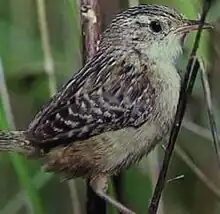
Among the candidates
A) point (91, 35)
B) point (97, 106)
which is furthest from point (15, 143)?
point (91, 35)

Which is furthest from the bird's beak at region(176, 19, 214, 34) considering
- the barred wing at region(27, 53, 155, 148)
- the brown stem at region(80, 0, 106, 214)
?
the brown stem at region(80, 0, 106, 214)

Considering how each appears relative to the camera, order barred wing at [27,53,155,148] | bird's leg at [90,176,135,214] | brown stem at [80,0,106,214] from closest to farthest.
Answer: barred wing at [27,53,155,148] → bird's leg at [90,176,135,214] → brown stem at [80,0,106,214]

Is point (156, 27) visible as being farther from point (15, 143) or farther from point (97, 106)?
point (15, 143)

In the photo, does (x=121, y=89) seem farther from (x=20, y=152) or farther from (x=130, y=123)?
(x=20, y=152)

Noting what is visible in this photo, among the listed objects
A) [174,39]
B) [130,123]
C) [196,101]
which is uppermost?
[174,39]

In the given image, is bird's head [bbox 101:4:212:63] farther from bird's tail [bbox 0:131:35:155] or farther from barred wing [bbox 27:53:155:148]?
bird's tail [bbox 0:131:35:155]

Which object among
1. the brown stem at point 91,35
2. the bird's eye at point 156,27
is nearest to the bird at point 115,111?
the bird's eye at point 156,27

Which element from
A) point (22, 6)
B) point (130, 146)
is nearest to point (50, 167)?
point (130, 146)

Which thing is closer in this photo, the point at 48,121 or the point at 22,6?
the point at 48,121

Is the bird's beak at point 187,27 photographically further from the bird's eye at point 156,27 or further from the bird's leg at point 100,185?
the bird's leg at point 100,185
